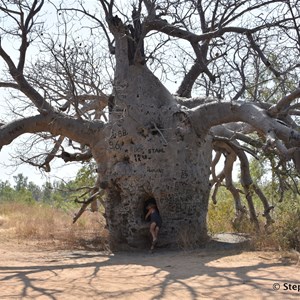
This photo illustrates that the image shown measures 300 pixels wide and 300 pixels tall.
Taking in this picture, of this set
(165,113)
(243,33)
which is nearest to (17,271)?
(165,113)

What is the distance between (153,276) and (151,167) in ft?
8.88

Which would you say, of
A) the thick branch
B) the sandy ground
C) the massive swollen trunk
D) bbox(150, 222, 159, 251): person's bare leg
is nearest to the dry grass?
the massive swollen trunk

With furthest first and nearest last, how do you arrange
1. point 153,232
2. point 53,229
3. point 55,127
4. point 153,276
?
point 53,229 < point 55,127 < point 153,232 < point 153,276

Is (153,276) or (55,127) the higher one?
(55,127)

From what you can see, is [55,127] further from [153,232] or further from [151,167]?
[153,232]

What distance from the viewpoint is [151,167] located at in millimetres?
7496

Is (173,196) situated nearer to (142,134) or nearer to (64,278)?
(142,134)

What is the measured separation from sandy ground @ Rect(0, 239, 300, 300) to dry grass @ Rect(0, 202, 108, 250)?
1.75 m

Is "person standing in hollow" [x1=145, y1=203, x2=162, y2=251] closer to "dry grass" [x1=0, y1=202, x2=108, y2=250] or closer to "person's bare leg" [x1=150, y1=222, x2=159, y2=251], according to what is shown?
"person's bare leg" [x1=150, y1=222, x2=159, y2=251]

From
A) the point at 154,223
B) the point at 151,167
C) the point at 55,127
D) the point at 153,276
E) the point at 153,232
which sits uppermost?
the point at 55,127

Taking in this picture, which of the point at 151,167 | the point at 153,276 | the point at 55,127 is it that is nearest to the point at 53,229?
the point at 55,127

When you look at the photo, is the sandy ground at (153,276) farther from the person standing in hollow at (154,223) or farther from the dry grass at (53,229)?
→ the dry grass at (53,229)

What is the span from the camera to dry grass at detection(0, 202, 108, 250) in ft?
28.8

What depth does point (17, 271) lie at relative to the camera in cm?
542
